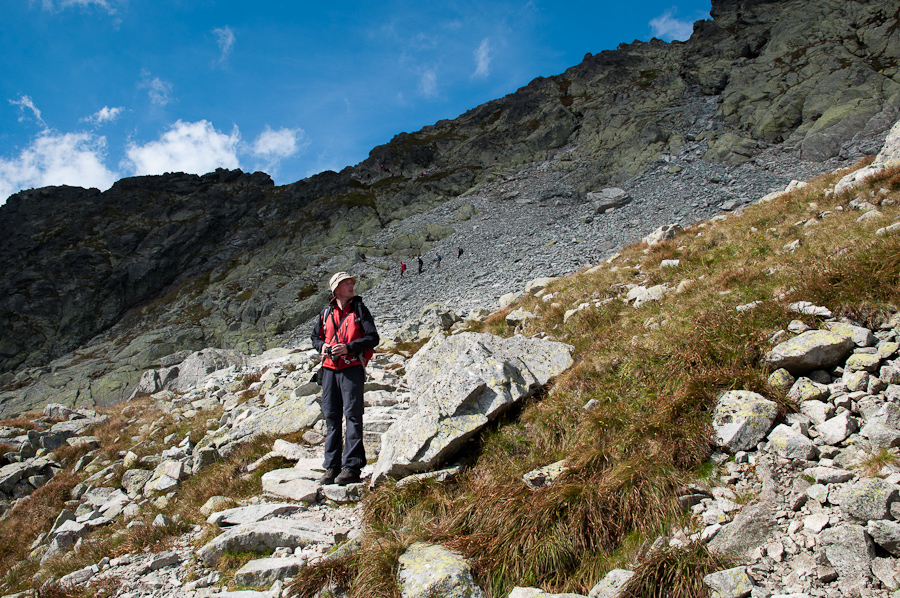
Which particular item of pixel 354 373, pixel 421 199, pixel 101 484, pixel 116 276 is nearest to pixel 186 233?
pixel 116 276

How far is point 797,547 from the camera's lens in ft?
9.02

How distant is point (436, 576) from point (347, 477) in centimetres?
283

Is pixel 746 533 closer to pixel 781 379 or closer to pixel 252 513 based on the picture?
pixel 781 379

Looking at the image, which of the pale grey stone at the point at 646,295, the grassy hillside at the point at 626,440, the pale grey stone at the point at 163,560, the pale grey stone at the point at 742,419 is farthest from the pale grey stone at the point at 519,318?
the pale grey stone at the point at 163,560

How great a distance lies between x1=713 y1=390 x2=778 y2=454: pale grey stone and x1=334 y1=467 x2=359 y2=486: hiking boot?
463 cm

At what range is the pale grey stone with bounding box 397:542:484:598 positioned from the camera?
331 centimetres

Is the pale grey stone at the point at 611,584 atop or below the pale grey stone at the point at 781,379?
below

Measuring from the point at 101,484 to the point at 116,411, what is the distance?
10.3 m

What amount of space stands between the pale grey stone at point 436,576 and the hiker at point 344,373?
2.58m

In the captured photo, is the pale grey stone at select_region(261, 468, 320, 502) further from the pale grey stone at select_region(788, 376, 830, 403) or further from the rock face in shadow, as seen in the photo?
the pale grey stone at select_region(788, 376, 830, 403)

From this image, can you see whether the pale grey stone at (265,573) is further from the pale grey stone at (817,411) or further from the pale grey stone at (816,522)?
the pale grey stone at (817,411)

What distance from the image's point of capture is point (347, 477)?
5.85 m

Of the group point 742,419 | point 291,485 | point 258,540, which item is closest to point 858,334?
point 742,419

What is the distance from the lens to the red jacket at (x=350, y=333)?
629 cm
